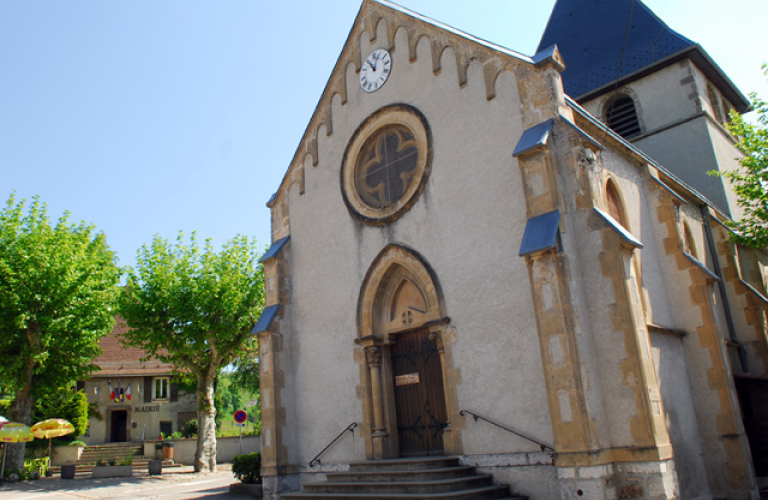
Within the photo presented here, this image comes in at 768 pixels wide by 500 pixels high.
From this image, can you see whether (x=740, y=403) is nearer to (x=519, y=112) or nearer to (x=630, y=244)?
(x=630, y=244)

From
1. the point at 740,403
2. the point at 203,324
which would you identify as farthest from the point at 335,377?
the point at 203,324

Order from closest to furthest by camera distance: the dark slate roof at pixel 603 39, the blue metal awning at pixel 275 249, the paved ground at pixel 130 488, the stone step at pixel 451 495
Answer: the stone step at pixel 451 495
the blue metal awning at pixel 275 249
the paved ground at pixel 130 488
the dark slate roof at pixel 603 39

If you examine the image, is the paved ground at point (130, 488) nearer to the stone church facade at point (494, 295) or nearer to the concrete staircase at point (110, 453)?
the stone church facade at point (494, 295)

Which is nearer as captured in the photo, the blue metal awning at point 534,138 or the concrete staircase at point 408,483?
the concrete staircase at point 408,483

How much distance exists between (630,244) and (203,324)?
17463 millimetres

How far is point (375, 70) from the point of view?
48.3ft

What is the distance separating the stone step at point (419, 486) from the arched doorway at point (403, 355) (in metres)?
1.26

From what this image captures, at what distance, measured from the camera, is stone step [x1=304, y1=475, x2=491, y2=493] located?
10078 millimetres

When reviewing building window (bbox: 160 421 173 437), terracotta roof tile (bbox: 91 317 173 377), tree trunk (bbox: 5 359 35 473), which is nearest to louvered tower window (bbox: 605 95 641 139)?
tree trunk (bbox: 5 359 35 473)

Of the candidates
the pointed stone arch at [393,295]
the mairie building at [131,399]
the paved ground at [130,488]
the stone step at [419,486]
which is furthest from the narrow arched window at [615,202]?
the mairie building at [131,399]

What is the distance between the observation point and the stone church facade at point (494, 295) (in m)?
9.71

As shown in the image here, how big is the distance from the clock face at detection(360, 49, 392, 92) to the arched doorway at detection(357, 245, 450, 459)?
4104 mm

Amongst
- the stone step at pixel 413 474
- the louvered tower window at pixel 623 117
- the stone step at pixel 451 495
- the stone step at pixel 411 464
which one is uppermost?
the louvered tower window at pixel 623 117

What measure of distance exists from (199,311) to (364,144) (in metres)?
12.4
